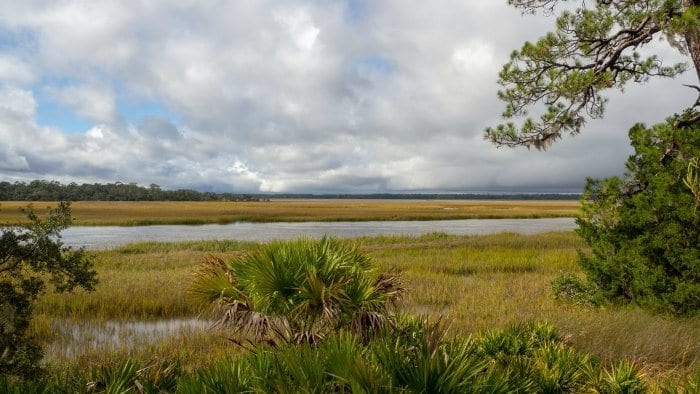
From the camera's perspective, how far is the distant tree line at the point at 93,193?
12838 centimetres

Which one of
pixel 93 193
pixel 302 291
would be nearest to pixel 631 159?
pixel 302 291

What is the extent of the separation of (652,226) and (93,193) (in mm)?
168033

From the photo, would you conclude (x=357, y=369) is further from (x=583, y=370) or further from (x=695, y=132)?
(x=695, y=132)

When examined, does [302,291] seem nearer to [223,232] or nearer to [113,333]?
[113,333]

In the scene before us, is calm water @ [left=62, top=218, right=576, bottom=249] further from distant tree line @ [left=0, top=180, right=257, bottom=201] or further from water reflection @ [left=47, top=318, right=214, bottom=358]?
distant tree line @ [left=0, top=180, right=257, bottom=201]

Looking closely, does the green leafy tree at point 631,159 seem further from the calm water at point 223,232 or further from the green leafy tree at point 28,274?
the calm water at point 223,232

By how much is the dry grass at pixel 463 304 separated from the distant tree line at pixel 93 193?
398 feet

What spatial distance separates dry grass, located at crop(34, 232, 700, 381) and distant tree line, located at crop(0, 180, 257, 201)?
12145 centimetres

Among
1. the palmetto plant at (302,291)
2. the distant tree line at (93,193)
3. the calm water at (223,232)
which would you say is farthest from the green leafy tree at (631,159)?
the distant tree line at (93,193)

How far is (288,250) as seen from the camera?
6.07 meters

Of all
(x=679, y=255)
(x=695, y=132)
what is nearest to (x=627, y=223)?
(x=679, y=255)

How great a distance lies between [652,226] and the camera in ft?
33.0

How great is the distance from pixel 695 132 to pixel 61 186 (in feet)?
555

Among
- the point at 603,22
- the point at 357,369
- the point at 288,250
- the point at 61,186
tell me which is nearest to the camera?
the point at 357,369
